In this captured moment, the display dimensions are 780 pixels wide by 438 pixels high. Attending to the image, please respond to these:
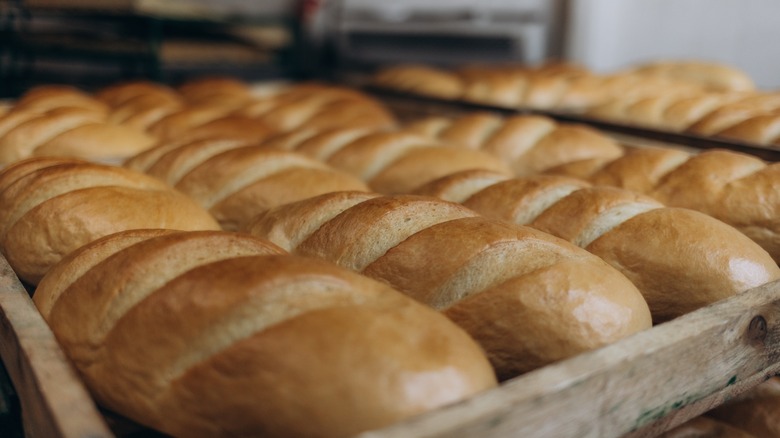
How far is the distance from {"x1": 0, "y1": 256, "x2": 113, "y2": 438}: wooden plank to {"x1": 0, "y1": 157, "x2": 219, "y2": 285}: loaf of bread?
9.0 inches

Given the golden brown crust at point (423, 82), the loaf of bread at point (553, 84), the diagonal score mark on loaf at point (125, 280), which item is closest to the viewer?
the diagonal score mark on loaf at point (125, 280)

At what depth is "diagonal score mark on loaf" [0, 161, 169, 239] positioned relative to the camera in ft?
5.17

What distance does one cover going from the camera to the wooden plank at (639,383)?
0.84 m

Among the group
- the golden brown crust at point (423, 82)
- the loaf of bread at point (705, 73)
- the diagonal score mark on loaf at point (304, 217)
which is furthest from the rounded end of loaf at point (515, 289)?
the loaf of bread at point (705, 73)

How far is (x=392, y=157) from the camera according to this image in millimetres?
2268

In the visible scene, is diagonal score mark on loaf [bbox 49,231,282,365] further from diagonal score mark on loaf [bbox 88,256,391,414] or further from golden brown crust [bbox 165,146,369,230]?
golden brown crust [bbox 165,146,369,230]

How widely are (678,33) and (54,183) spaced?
457 centimetres

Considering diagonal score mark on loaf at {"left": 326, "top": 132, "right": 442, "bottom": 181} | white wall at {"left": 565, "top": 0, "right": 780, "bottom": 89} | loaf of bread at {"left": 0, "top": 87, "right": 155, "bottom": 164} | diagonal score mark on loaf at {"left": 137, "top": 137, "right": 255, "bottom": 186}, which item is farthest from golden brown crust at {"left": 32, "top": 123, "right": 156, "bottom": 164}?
white wall at {"left": 565, "top": 0, "right": 780, "bottom": 89}

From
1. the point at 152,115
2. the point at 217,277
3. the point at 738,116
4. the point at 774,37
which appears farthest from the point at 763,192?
the point at 774,37

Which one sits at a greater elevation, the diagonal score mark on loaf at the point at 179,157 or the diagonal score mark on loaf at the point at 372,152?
the diagonal score mark on loaf at the point at 179,157

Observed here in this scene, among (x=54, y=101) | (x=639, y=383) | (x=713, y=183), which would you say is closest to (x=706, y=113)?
(x=713, y=183)

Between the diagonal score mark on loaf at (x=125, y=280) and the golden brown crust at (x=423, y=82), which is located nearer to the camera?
the diagonal score mark on loaf at (x=125, y=280)

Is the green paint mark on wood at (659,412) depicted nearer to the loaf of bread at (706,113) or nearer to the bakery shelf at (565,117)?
the bakery shelf at (565,117)

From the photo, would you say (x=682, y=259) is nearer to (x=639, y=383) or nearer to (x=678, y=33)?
(x=639, y=383)
